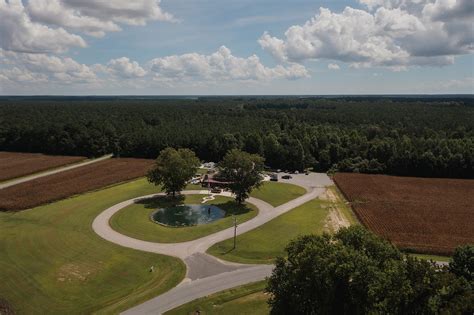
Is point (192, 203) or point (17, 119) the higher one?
point (17, 119)

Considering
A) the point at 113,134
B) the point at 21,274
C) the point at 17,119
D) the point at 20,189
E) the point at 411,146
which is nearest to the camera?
the point at 21,274

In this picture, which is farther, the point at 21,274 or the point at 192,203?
the point at 192,203

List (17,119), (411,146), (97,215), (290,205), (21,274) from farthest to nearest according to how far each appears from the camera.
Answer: (17,119) < (411,146) < (290,205) < (97,215) < (21,274)

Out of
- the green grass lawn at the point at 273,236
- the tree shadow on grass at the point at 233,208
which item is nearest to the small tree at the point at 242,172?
the tree shadow on grass at the point at 233,208

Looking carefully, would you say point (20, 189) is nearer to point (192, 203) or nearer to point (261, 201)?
point (192, 203)

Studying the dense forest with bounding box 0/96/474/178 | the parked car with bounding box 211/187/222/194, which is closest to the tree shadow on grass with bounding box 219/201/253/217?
the parked car with bounding box 211/187/222/194

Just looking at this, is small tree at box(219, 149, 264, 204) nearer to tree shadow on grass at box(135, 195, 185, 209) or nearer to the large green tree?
tree shadow on grass at box(135, 195, 185, 209)

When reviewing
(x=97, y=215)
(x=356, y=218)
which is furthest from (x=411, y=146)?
(x=97, y=215)
